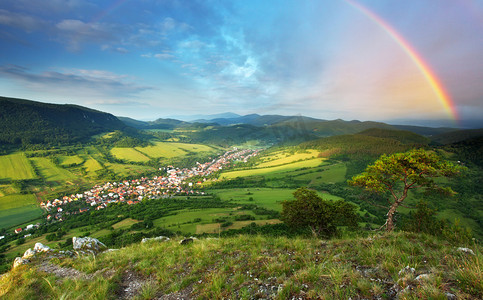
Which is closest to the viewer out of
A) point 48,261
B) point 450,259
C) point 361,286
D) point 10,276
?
point 361,286

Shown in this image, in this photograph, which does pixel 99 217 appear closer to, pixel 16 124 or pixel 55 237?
pixel 55 237

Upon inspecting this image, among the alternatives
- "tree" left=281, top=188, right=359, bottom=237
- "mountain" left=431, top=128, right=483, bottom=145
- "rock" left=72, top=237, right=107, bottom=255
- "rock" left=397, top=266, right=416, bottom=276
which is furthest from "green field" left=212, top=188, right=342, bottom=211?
"mountain" left=431, top=128, right=483, bottom=145

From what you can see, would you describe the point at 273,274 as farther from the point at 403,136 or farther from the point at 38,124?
the point at 38,124

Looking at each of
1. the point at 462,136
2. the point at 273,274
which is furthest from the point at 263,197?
the point at 462,136

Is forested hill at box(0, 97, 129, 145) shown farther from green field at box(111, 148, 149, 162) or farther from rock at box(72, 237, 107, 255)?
rock at box(72, 237, 107, 255)

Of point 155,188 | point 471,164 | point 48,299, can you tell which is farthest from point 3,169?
point 471,164

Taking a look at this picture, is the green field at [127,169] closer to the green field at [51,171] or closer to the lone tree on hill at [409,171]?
the green field at [51,171]

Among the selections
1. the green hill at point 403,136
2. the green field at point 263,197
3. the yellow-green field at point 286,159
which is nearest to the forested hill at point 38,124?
the green field at point 263,197
